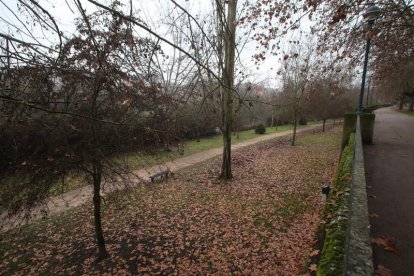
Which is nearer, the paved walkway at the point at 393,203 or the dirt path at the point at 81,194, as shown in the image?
the paved walkway at the point at 393,203

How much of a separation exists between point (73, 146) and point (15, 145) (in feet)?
2.70

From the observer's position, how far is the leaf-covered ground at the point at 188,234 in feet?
17.7

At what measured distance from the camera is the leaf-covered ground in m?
5.40

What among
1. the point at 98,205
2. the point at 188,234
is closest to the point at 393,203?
the point at 188,234

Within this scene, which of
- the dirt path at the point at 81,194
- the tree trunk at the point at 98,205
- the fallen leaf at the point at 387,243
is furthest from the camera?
the dirt path at the point at 81,194

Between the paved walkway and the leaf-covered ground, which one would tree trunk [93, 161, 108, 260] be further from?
the paved walkway

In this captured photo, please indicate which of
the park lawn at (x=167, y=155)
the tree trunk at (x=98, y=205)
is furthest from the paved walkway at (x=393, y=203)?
the tree trunk at (x=98, y=205)

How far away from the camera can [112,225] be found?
7430 mm

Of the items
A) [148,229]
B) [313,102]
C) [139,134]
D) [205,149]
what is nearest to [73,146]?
[139,134]

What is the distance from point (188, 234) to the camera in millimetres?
6680

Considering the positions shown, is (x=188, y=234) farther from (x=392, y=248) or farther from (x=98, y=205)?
(x=392, y=248)

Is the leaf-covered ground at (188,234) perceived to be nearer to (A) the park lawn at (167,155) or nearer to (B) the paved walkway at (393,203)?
(A) the park lawn at (167,155)

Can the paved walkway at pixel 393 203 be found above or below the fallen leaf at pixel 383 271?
below

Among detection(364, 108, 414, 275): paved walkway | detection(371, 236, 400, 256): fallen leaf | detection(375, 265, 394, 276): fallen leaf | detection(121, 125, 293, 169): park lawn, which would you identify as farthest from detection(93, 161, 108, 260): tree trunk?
detection(364, 108, 414, 275): paved walkway
